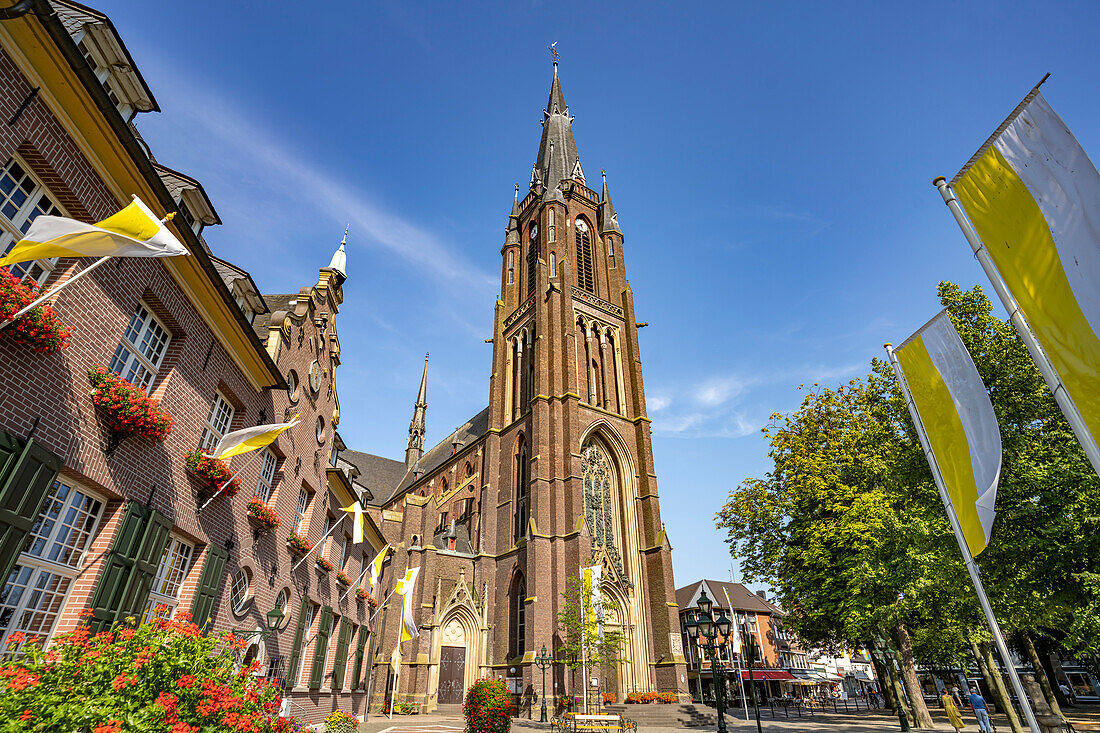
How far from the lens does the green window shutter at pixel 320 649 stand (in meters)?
16.7

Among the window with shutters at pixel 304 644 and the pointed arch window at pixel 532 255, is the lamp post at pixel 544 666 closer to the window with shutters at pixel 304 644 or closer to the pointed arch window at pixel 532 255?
the window with shutters at pixel 304 644

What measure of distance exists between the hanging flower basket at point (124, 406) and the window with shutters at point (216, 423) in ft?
8.60

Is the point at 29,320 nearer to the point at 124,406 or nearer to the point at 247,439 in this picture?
the point at 124,406

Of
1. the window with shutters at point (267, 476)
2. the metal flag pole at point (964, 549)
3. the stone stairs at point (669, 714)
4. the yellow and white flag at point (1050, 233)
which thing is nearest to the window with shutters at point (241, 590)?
the window with shutters at point (267, 476)

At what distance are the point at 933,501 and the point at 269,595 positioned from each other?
18042 mm

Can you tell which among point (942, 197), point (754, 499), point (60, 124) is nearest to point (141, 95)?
point (60, 124)

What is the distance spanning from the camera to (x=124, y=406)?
786 cm

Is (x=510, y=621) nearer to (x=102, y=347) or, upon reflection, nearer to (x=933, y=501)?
(x=933, y=501)

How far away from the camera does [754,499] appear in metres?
25.2

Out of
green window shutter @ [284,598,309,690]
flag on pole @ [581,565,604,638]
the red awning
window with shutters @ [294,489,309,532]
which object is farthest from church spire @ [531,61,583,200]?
the red awning

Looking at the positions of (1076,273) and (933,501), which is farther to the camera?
(933,501)

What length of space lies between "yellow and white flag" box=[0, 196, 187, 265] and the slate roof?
63332 millimetres

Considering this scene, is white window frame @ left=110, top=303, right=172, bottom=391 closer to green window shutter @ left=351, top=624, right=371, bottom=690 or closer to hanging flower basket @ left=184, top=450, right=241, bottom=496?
hanging flower basket @ left=184, top=450, right=241, bottom=496

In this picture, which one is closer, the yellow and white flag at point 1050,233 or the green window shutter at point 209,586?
the yellow and white flag at point 1050,233
